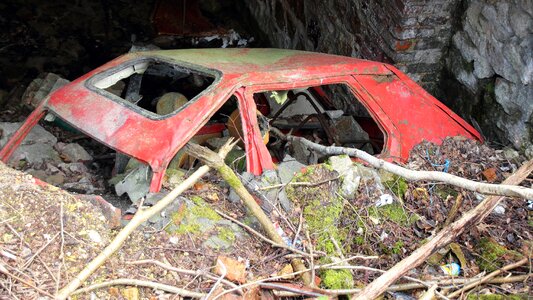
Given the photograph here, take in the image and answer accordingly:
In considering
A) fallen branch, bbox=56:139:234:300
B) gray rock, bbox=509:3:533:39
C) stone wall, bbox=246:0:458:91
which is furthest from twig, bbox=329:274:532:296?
stone wall, bbox=246:0:458:91

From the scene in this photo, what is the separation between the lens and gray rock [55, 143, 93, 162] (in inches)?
185

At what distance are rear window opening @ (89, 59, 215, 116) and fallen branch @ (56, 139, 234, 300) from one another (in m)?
0.45

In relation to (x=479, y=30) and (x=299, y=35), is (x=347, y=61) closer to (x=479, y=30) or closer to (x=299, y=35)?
(x=479, y=30)

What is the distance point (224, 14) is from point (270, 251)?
5.65 metres

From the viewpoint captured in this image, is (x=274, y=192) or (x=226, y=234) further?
(x=274, y=192)

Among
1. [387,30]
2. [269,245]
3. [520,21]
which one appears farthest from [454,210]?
[387,30]

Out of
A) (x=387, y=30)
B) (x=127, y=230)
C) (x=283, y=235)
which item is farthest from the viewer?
(x=387, y=30)

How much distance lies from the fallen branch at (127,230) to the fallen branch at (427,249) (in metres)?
1.13

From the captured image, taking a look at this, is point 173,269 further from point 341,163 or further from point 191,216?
point 341,163

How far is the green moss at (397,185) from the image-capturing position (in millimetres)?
4133

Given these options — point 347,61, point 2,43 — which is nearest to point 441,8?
point 347,61

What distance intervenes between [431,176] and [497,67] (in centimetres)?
168

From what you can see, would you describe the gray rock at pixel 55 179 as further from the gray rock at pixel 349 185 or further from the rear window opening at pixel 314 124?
the gray rock at pixel 349 185

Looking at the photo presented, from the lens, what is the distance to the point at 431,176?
377cm
